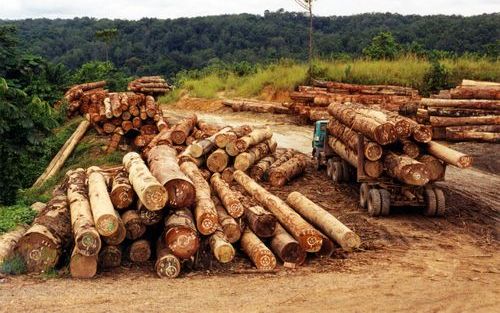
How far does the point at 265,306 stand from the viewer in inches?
306

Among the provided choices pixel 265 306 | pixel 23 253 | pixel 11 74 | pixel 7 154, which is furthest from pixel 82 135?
pixel 265 306

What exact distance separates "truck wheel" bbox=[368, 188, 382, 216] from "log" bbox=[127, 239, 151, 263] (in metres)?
5.15

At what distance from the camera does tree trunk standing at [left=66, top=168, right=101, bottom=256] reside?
29.0 feet

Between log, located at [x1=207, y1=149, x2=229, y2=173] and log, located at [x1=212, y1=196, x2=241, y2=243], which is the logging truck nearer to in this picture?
log, located at [x1=212, y1=196, x2=241, y2=243]

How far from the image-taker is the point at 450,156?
12.0m

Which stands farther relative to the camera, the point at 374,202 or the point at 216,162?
the point at 216,162

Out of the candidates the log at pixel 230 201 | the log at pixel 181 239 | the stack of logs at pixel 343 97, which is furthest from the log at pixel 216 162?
the stack of logs at pixel 343 97

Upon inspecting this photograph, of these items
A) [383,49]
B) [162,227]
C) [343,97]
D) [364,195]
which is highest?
[383,49]

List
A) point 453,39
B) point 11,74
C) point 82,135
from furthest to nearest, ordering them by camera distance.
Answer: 1. point 453,39
2. point 11,74
3. point 82,135

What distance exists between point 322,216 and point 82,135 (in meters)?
15.2

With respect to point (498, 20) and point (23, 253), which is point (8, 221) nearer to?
point (23, 253)

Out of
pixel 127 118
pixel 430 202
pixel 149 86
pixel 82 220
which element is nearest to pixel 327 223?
pixel 430 202

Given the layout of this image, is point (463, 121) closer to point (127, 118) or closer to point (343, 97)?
point (343, 97)

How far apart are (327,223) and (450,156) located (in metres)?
3.18
